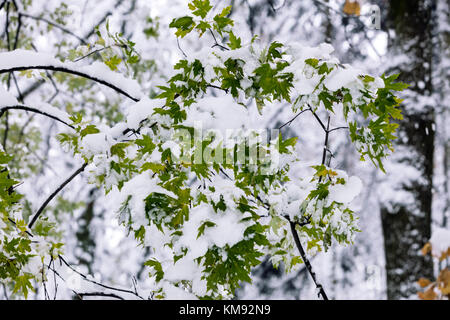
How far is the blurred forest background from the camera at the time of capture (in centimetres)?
414

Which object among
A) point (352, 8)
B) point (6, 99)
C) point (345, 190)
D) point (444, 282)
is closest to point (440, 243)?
point (444, 282)

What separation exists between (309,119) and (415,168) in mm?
1786

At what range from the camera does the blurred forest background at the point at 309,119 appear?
414cm

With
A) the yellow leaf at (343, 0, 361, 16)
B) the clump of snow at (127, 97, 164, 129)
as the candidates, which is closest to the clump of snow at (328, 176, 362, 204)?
the clump of snow at (127, 97, 164, 129)

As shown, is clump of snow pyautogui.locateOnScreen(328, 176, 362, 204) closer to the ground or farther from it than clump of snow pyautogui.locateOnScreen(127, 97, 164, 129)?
closer to the ground

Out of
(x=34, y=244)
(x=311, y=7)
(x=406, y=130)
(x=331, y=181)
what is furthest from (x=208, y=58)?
(x=311, y=7)

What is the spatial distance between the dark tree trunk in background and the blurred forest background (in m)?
0.01

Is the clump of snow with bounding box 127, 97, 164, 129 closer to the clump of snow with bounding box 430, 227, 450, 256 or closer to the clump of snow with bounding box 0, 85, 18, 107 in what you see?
the clump of snow with bounding box 0, 85, 18, 107

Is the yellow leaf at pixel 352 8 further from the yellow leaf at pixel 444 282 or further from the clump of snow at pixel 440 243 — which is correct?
the yellow leaf at pixel 444 282

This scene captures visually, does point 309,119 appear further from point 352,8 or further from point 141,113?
point 141,113

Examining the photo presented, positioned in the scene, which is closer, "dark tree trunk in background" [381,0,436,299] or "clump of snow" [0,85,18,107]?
"clump of snow" [0,85,18,107]

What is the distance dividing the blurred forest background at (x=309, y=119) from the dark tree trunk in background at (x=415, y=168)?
0.4 inches

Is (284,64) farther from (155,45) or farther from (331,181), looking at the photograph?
(155,45)

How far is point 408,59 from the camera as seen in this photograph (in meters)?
4.35
